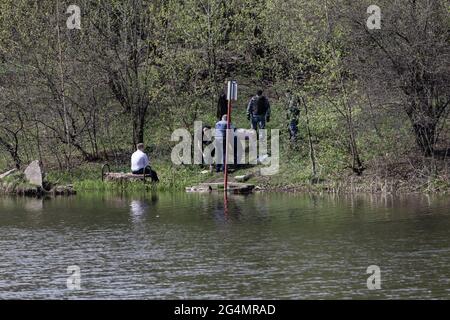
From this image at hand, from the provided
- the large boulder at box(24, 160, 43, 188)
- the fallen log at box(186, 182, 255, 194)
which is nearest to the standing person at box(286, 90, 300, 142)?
the fallen log at box(186, 182, 255, 194)

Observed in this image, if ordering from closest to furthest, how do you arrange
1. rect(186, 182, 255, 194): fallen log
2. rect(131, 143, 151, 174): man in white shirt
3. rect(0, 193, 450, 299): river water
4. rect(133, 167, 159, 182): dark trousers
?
rect(0, 193, 450, 299): river water, rect(186, 182, 255, 194): fallen log, rect(131, 143, 151, 174): man in white shirt, rect(133, 167, 159, 182): dark trousers

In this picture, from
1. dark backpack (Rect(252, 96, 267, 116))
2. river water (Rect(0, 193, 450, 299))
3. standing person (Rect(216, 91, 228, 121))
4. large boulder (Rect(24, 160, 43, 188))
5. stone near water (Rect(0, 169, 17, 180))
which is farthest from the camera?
standing person (Rect(216, 91, 228, 121))

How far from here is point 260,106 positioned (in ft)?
128

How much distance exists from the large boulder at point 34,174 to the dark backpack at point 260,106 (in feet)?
24.8

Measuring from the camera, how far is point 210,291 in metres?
18.2

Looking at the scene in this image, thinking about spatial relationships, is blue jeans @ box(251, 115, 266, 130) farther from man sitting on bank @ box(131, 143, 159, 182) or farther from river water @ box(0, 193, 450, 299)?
river water @ box(0, 193, 450, 299)

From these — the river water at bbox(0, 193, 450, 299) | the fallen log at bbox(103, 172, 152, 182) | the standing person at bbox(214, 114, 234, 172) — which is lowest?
the river water at bbox(0, 193, 450, 299)

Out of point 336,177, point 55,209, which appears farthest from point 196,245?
point 336,177

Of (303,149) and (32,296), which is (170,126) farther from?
(32,296)

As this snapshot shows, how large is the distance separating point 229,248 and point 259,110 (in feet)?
55.7

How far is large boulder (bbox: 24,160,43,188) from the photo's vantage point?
35.4 m

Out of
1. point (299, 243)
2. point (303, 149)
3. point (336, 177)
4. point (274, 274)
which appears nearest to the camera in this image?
point (274, 274)

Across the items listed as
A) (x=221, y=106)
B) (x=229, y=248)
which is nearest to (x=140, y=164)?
(x=221, y=106)

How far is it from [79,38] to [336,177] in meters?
11.2
